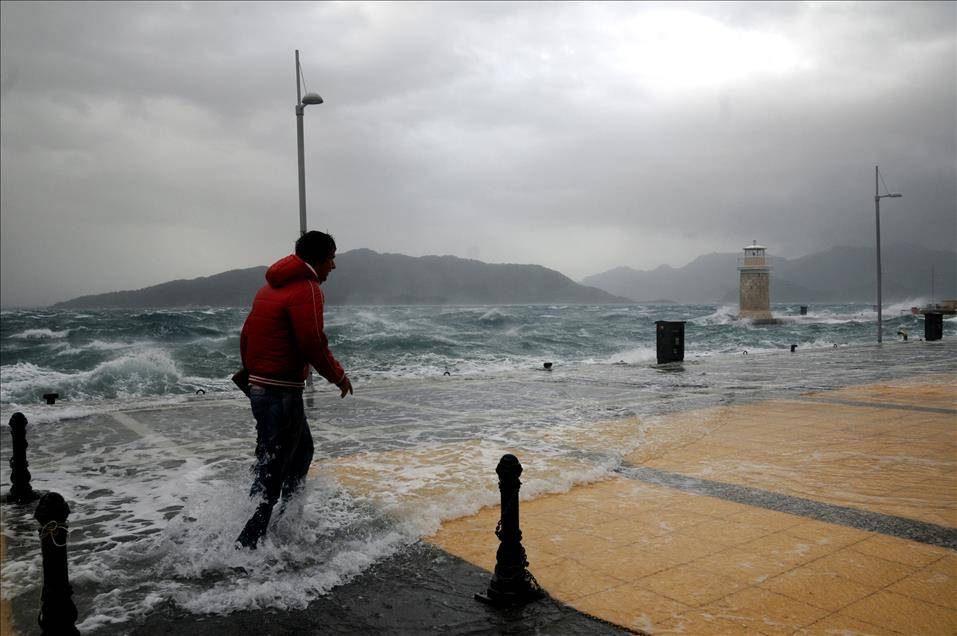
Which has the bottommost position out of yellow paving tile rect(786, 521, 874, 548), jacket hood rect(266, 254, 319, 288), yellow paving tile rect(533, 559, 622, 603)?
yellow paving tile rect(533, 559, 622, 603)

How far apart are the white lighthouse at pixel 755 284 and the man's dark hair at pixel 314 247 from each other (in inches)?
3286

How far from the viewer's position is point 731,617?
10.3 ft

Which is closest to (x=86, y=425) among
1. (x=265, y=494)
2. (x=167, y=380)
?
(x=265, y=494)

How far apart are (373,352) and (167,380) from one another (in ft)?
41.0

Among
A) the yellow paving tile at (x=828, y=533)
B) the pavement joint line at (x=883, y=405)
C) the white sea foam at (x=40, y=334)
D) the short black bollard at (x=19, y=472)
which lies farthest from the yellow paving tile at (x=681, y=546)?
the white sea foam at (x=40, y=334)

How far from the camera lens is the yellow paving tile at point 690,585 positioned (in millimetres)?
3361

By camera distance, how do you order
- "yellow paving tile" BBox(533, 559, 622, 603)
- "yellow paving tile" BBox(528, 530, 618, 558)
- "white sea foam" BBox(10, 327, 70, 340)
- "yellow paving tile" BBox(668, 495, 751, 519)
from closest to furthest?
"yellow paving tile" BBox(533, 559, 622, 603) < "yellow paving tile" BBox(528, 530, 618, 558) < "yellow paving tile" BBox(668, 495, 751, 519) < "white sea foam" BBox(10, 327, 70, 340)

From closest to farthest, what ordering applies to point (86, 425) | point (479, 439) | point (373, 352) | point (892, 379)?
point (479, 439) < point (86, 425) < point (892, 379) < point (373, 352)

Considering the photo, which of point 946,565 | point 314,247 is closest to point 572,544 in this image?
point 946,565

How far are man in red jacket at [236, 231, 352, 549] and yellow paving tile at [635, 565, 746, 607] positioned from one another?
2.11 m

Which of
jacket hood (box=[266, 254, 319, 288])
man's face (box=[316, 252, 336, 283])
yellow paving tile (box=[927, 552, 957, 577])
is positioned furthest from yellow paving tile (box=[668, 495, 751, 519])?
jacket hood (box=[266, 254, 319, 288])

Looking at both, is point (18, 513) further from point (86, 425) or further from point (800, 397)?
point (800, 397)

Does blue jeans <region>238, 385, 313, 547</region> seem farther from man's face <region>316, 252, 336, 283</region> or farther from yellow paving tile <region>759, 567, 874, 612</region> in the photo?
yellow paving tile <region>759, 567, 874, 612</region>

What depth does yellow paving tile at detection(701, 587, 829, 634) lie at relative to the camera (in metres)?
3.04
